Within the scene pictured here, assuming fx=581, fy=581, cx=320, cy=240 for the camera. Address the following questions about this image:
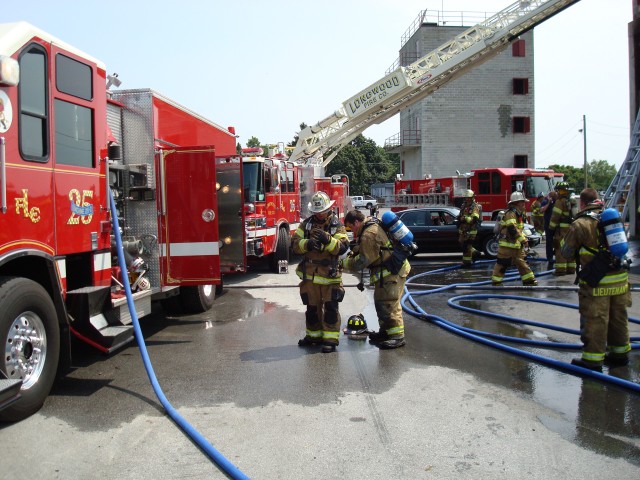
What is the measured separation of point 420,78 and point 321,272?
12.8 meters

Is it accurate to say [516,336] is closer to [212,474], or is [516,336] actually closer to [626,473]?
[626,473]

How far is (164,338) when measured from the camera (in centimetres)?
700

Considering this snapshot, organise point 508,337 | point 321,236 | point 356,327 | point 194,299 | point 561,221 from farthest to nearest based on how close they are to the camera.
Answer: point 561,221 < point 194,299 < point 356,327 < point 508,337 < point 321,236

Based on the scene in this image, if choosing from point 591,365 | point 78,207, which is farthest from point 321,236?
point 591,365

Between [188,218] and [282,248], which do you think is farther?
[282,248]

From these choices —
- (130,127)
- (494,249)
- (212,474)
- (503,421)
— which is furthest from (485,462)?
(494,249)

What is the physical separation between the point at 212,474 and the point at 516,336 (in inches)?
179

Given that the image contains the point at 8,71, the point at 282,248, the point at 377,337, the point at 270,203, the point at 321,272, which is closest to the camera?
the point at 8,71

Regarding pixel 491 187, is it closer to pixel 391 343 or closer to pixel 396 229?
pixel 396 229

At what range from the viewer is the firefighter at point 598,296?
5285 mm

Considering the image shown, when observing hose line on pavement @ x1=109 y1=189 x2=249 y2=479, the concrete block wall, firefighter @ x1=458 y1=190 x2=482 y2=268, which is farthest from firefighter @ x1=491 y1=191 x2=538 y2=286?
the concrete block wall

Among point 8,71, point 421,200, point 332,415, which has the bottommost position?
point 332,415

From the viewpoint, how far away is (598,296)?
5.28 metres

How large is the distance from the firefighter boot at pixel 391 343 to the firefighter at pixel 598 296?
1.79 m
